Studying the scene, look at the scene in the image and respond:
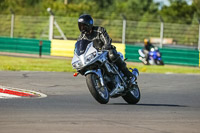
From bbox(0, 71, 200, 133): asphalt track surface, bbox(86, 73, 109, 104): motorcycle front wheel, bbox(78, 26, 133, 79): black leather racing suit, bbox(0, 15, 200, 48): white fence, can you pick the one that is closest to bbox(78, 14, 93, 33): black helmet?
bbox(78, 26, 133, 79): black leather racing suit

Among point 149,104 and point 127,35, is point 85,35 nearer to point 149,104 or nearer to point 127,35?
point 149,104

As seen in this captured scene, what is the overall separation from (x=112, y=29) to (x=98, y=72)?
21241 millimetres

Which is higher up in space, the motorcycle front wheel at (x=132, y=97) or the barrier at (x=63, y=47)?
the barrier at (x=63, y=47)

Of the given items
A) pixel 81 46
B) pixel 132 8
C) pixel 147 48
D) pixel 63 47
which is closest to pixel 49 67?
pixel 147 48

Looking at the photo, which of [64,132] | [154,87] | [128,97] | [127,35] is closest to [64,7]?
[127,35]

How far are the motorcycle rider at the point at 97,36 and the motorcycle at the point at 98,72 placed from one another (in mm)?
96

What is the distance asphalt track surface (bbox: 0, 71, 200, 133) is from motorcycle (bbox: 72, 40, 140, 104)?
259 mm

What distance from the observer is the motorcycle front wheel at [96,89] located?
9.03 metres

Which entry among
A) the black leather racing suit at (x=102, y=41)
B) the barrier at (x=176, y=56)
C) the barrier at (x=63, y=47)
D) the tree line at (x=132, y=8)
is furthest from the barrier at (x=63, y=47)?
the tree line at (x=132, y=8)

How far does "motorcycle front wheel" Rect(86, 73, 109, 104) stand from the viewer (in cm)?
903

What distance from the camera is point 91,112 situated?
8383 millimetres

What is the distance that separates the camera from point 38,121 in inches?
281

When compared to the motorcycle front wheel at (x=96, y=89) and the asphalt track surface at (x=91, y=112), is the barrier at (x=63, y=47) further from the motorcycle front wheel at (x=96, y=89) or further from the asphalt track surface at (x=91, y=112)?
the motorcycle front wheel at (x=96, y=89)

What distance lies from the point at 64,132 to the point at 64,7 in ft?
160
